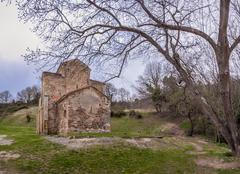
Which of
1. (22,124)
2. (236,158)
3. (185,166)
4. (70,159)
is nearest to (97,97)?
(70,159)

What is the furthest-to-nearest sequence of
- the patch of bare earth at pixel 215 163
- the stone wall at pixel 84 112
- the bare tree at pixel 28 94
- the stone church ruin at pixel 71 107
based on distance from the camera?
1. the bare tree at pixel 28 94
2. the stone church ruin at pixel 71 107
3. the stone wall at pixel 84 112
4. the patch of bare earth at pixel 215 163

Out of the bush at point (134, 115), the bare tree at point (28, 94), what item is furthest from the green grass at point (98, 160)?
the bare tree at point (28, 94)

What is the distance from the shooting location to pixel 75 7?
41.5ft

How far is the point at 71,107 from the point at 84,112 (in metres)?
1.35

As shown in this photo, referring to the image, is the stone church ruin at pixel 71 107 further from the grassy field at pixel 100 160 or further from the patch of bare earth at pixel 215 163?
the patch of bare earth at pixel 215 163

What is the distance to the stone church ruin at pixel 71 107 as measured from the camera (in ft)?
113

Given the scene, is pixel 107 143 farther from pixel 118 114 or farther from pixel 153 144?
pixel 118 114

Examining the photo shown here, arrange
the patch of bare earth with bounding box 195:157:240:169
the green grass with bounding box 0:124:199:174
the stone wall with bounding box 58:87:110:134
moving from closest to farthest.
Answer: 1. the patch of bare earth with bounding box 195:157:240:169
2. the green grass with bounding box 0:124:199:174
3. the stone wall with bounding box 58:87:110:134

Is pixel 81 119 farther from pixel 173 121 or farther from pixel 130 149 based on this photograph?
pixel 173 121

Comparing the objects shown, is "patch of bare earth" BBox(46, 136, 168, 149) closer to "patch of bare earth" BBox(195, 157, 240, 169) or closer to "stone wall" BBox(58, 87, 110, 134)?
"patch of bare earth" BBox(195, 157, 240, 169)

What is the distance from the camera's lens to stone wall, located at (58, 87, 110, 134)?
3444 cm

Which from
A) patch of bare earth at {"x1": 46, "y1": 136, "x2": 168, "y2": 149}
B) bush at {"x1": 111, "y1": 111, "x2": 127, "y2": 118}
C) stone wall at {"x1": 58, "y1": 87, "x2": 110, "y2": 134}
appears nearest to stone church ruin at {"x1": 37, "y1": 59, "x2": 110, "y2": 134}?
stone wall at {"x1": 58, "y1": 87, "x2": 110, "y2": 134}

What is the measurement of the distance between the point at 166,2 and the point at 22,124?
56.1 m

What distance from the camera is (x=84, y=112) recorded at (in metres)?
35.1
